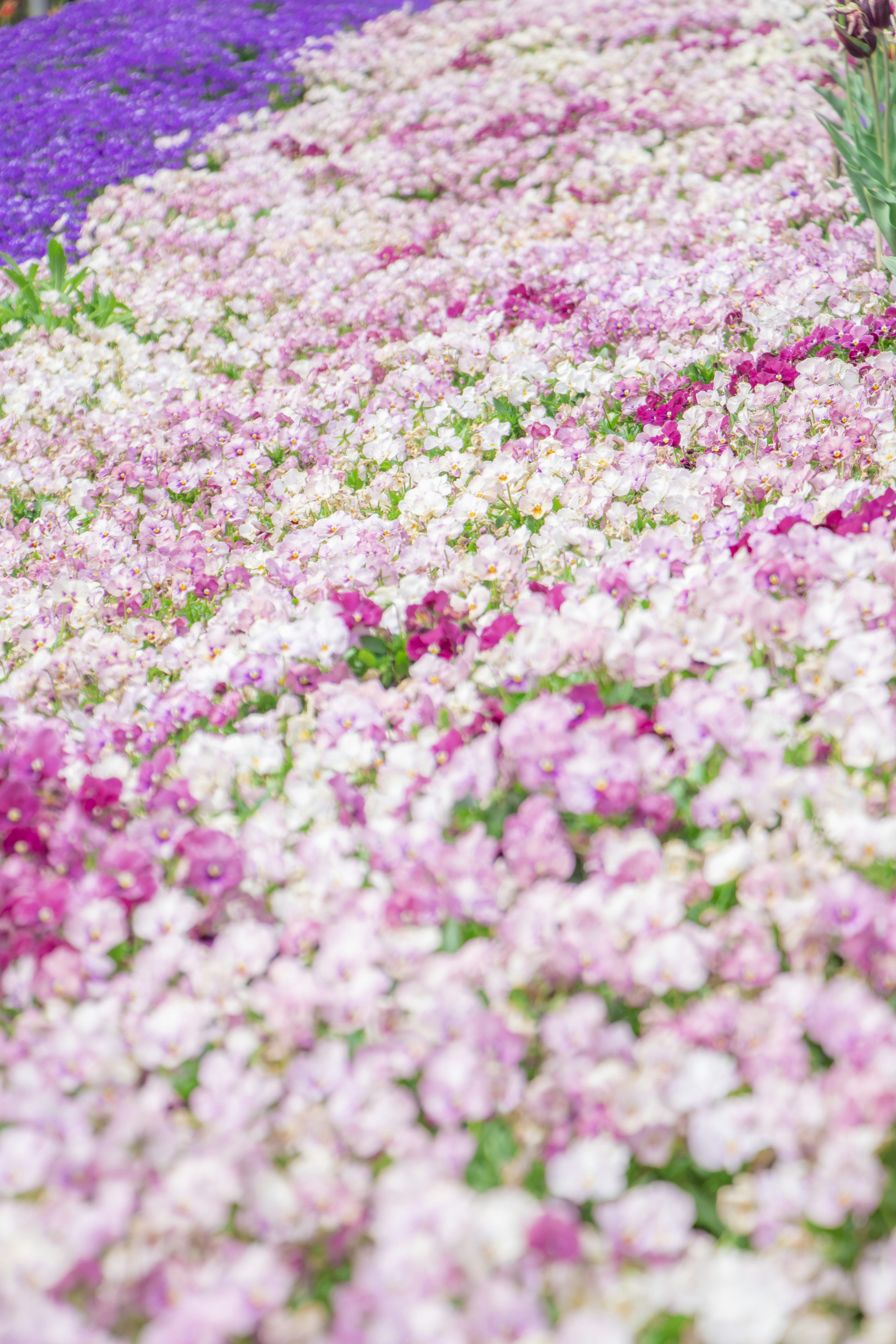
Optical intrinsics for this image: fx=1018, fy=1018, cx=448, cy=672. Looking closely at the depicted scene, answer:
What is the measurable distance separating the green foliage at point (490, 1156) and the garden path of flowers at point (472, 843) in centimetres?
1

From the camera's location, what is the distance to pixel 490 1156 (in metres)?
1.98

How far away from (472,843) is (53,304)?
820 centimetres

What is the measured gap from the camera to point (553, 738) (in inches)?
106

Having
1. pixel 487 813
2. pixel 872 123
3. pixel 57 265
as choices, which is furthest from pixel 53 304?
pixel 487 813

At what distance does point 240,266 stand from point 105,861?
7794mm

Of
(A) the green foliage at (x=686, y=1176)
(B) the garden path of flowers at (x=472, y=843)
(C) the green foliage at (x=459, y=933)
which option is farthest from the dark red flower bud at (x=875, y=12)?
(A) the green foliage at (x=686, y=1176)

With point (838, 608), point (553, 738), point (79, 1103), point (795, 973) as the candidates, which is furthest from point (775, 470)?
point (79, 1103)

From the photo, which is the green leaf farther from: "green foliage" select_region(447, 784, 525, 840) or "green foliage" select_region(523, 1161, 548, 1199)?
"green foliage" select_region(523, 1161, 548, 1199)

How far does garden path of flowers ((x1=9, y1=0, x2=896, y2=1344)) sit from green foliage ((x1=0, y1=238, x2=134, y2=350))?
2420 millimetres

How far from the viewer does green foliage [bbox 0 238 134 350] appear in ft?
27.7

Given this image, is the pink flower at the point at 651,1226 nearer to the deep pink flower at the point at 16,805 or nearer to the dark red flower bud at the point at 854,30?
the deep pink flower at the point at 16,805

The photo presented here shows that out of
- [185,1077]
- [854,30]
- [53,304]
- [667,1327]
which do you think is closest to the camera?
[667,1327]

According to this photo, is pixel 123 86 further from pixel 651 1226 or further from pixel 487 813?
pixel 651 1226

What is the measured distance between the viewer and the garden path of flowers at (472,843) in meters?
1.77
